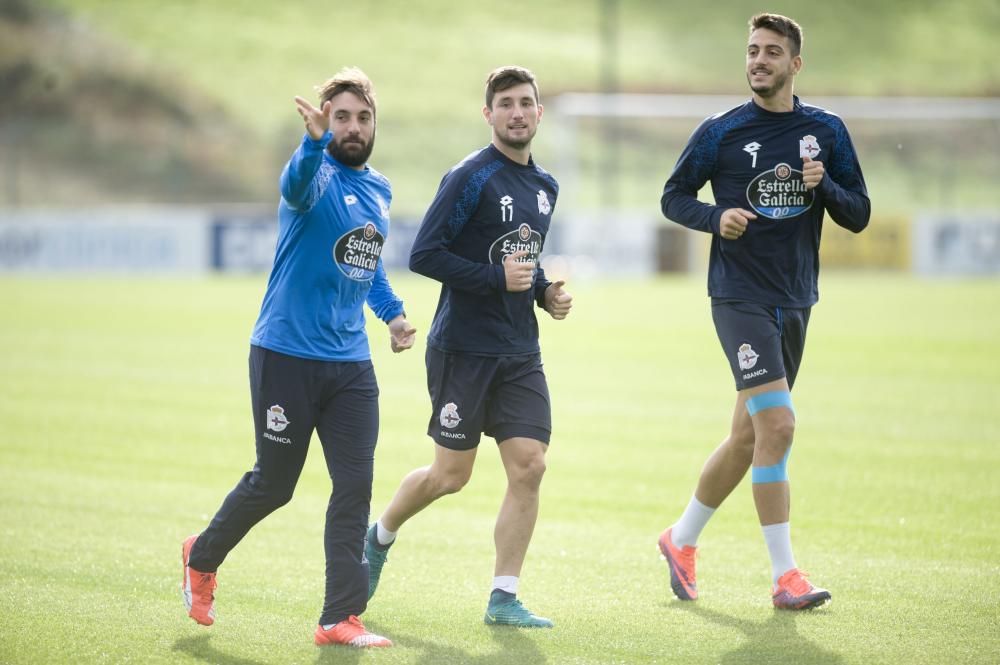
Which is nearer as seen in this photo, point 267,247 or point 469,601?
point 469,601

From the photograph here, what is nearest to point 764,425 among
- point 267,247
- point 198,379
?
point 198,379

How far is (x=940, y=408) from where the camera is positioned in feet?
41.3

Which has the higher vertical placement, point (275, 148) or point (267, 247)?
point (275, 148)

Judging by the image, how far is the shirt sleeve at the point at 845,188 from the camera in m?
6.53

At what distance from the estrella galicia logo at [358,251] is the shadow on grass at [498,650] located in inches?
62.4

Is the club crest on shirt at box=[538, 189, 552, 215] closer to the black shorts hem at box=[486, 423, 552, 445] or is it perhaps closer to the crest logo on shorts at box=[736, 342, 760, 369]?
the black shorts hem at box=[486, 423, 552, 445]

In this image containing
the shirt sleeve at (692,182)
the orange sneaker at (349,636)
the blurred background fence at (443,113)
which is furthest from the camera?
the blurred background fence at (443,113)

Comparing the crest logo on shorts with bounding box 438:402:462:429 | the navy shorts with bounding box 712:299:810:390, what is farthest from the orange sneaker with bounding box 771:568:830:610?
the crest logo on shorts with bounding box 438:402:462:429

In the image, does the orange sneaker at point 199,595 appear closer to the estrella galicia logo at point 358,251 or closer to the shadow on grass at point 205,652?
the shadow on grass at point 205,652

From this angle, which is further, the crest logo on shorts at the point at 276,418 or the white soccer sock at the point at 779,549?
the white soccer sock at the point at 779,549

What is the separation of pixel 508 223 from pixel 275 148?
4523cm

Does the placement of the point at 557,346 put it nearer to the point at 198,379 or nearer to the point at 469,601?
the point at 198,379

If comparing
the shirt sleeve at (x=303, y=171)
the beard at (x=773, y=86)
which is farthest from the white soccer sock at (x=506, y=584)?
the beard at (x=773, y=86)

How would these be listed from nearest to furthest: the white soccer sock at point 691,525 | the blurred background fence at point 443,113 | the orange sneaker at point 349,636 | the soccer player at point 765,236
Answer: the orange sneaker at point 349,636 < the soccer player at point 765,236 < the white soccer sock at point 691,525 < the blurred background fence at point 443,113
